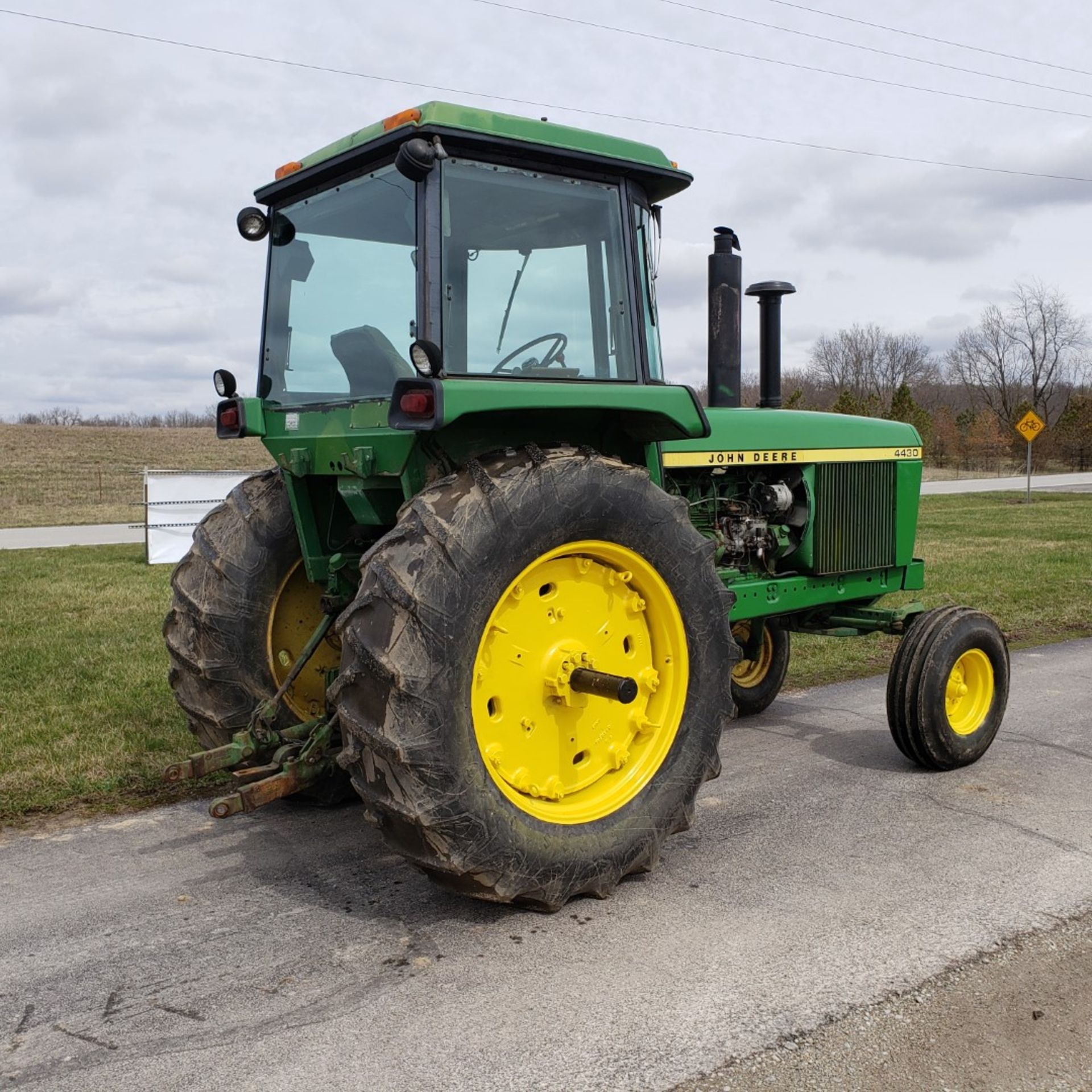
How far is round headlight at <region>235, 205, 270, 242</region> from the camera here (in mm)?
4152

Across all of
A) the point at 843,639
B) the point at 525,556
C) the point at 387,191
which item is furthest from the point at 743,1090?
the point at 843,639

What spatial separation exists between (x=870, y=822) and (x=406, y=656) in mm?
2279

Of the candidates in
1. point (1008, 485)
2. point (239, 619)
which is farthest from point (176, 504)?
point (1008, 485)

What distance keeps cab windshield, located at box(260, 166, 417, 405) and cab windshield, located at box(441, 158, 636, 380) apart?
17 centimetres

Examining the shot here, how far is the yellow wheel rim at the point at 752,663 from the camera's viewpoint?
6.21m

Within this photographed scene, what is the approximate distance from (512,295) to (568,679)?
131cm

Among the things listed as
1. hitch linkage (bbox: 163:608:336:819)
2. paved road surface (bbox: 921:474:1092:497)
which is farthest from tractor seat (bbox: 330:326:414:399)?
paved road surface (bbox: 921:474:1092:497)

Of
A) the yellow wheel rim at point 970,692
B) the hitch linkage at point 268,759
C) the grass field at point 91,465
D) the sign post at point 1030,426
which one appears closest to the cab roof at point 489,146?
the hitch linkage at point 268,759

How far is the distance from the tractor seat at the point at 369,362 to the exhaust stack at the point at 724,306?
6.29ft

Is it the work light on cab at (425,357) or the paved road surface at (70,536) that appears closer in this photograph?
the work light on cab at (425,357)

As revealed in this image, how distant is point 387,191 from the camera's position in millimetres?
3686

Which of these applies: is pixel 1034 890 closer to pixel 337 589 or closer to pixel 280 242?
pixel 337 589

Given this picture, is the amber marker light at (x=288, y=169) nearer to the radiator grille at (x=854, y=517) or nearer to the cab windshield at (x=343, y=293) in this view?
the cab windshield at (x=343, y=293)

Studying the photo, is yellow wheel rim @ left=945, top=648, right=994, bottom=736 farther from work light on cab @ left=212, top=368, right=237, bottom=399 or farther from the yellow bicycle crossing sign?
the yellow bicycle crossing sign
